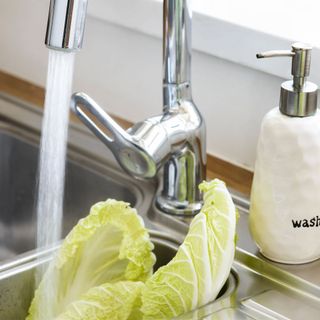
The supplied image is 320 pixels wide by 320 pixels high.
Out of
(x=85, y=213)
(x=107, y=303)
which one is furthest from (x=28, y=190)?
(x=107, y=303)

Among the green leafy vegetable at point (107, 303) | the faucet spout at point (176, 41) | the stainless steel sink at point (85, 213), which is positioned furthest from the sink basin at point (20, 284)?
the faucet spout at point (176, 41)

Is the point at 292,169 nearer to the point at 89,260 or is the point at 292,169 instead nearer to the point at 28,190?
the point at 89,260

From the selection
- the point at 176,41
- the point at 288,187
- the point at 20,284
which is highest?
the point at 176,41

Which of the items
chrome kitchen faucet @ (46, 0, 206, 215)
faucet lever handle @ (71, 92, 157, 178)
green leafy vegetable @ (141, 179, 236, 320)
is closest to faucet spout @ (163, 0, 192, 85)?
chrome kitchen faucet @ (46, 0, 206, 215)

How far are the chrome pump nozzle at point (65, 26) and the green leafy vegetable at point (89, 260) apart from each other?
0.63ft

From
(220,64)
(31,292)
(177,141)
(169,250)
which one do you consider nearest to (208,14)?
(220,64)

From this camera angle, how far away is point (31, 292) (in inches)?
42.1

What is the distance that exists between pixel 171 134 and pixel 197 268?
0.70ft

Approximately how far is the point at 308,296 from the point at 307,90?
226mm

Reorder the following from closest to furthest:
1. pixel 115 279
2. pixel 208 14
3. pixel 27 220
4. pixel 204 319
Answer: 1. pixel 204 319
2. pixel 115 279
3. pixel 208 14
4. pixel 27 220

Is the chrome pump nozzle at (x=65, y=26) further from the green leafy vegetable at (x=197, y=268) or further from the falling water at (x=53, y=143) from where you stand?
the green leafy vegetable at (x=197, y=268)

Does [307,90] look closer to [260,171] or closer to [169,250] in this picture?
[260,171]

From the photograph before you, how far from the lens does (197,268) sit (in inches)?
36.7

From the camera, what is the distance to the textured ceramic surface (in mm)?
973
